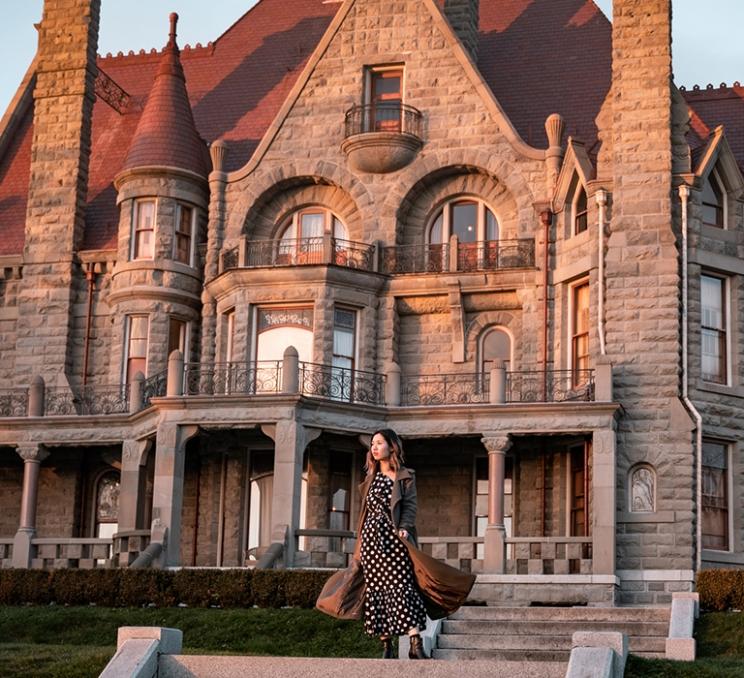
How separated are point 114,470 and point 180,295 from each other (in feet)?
14.9

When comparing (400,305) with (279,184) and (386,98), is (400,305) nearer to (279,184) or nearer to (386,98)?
(279,184)

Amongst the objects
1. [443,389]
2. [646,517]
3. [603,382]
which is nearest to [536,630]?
[646,517]

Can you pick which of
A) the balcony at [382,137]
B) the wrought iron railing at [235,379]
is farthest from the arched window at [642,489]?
the balcony at [382,137]

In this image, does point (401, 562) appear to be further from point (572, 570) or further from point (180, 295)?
point (180, 295)

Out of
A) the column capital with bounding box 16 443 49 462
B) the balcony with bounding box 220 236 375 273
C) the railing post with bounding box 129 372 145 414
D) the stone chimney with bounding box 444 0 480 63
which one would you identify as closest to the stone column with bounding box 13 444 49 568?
the column capital with bounding box 16 443 49 462

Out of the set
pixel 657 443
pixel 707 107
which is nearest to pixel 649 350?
pixel 657 443

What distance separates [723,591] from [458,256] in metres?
12.2

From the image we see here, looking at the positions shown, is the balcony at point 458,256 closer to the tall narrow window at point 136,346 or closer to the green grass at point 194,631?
the tall narrow window at point 136,346

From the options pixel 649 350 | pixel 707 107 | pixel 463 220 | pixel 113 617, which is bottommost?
pixel 113 617

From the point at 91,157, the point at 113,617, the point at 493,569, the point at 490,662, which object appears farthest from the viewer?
the point at 91,157

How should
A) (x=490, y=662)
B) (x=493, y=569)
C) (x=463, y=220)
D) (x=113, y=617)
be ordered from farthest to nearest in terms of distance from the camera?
(x=463, y=220), (x=493, y=569), (x=113, y=617), (x=490, y=662)

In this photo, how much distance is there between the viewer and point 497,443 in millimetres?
31781

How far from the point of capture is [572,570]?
3112 centimetres

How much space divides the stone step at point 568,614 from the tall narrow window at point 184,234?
50.9 ft
